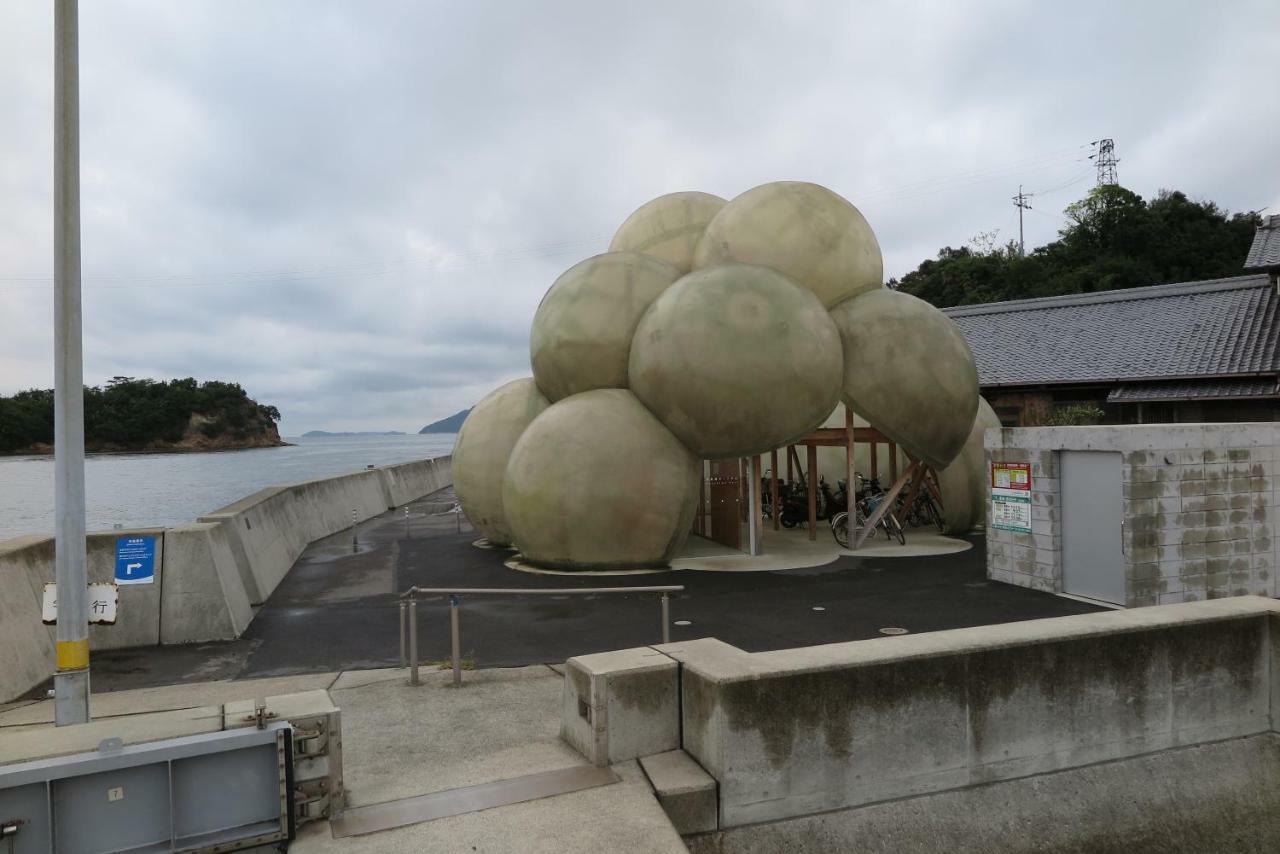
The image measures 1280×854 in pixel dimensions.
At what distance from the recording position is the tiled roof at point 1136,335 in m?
23.9

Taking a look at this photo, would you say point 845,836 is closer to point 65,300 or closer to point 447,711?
point 447,711

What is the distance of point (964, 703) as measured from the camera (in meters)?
5.73

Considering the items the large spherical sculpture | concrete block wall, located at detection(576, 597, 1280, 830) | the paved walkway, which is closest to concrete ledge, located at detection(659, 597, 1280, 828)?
concrete block wall, located at detection(576, 597, 1280, 830)

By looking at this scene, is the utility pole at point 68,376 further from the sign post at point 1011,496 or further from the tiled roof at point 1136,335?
the tiled roof at point 1136,335

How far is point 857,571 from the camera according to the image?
14188mm

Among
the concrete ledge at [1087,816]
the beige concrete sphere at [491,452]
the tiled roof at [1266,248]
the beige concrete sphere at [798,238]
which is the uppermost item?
the tiled roof at [1266,248]

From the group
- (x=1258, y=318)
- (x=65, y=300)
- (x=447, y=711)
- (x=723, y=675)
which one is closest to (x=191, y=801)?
(x=447, y=711)

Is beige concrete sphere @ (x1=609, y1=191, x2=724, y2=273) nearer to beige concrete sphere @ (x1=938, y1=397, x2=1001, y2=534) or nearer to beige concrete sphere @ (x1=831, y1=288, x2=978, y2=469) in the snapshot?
beige concrete sphere @ (x1=831, y1=288, x2=978, y2=469)

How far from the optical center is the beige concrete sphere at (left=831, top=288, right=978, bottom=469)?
591 inches

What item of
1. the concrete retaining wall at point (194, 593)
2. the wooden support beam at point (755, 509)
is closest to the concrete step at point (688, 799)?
the concrete retaining wall at point (194, 593)

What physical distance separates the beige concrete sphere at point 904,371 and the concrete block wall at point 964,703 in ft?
27.5

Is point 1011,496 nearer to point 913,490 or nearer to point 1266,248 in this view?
point 913,490

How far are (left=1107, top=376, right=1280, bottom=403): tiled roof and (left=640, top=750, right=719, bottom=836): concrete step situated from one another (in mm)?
23091

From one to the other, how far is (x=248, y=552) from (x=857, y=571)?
9737 mm
